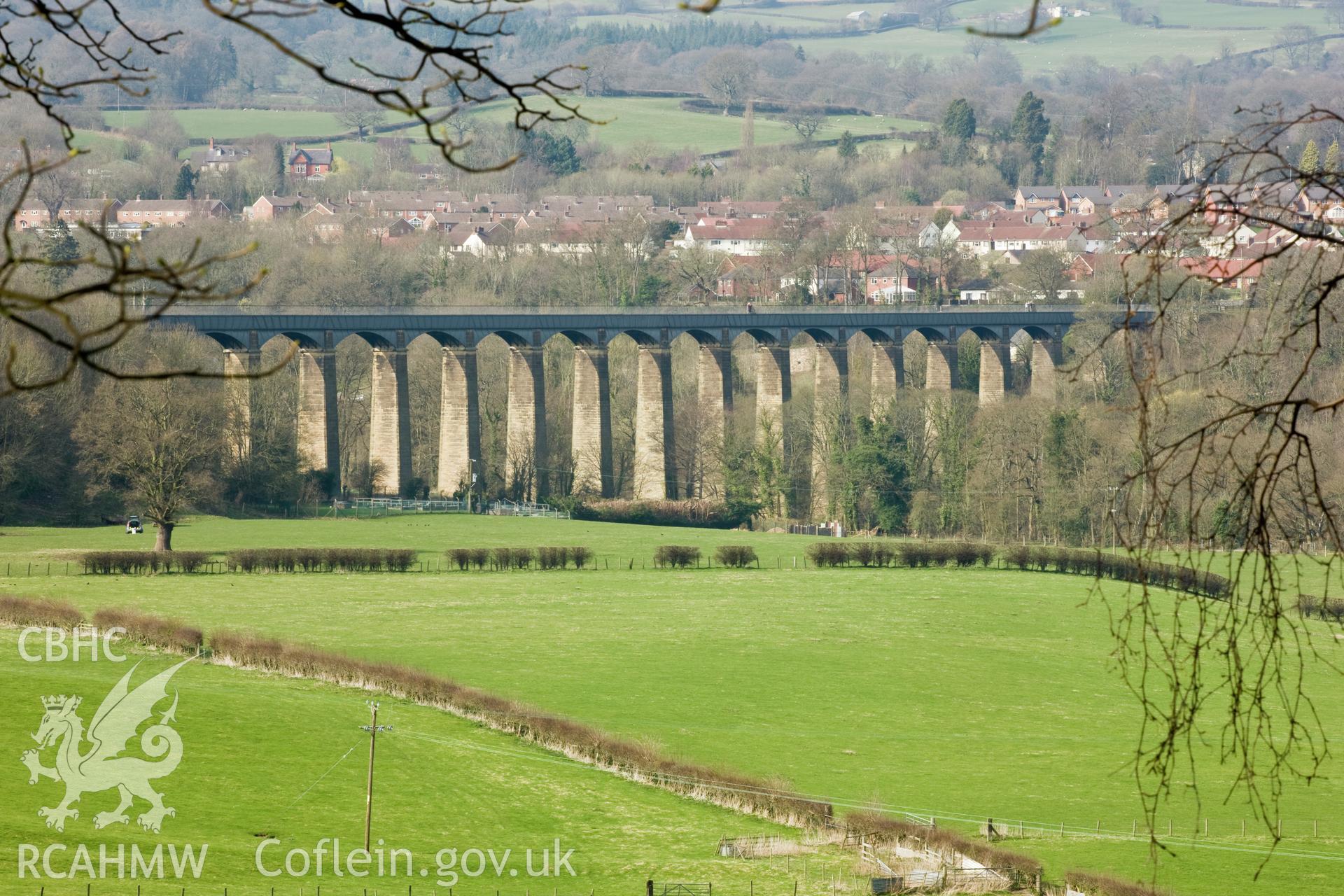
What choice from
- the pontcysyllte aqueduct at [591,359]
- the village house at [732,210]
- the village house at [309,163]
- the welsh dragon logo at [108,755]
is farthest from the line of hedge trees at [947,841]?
the village house at [309,163]

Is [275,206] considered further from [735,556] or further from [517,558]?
[735,556]

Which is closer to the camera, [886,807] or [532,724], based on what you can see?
[886,807]

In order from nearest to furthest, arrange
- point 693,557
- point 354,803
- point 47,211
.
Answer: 1. point 354,803
2. point 693,557
3. point 47,211

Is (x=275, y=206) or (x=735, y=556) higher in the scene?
(x=275, y=206)

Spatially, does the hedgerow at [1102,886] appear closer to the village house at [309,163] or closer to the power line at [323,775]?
the power line at [323,775]

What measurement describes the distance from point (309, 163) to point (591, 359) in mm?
108124

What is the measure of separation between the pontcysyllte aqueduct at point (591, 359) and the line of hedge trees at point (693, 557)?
1820 centimetres

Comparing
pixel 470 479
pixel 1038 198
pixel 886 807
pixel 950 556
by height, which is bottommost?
pixel 886 807

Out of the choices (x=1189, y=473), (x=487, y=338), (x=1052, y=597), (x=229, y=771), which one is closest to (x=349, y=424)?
(x=487, y=338)

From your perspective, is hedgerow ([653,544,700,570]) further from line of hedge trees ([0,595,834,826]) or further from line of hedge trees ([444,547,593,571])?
line of hedge trees ([0,595,834,826])

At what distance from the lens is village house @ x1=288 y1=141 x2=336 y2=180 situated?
7603 inches

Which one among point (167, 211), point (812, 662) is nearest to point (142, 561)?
point (812, 662)

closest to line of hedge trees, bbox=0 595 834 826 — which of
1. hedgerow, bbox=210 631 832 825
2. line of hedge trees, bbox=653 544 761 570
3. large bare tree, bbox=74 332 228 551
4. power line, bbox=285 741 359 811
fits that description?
hedgerow, bbox=210 631 832 825

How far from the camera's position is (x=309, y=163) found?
194125 millimetres
